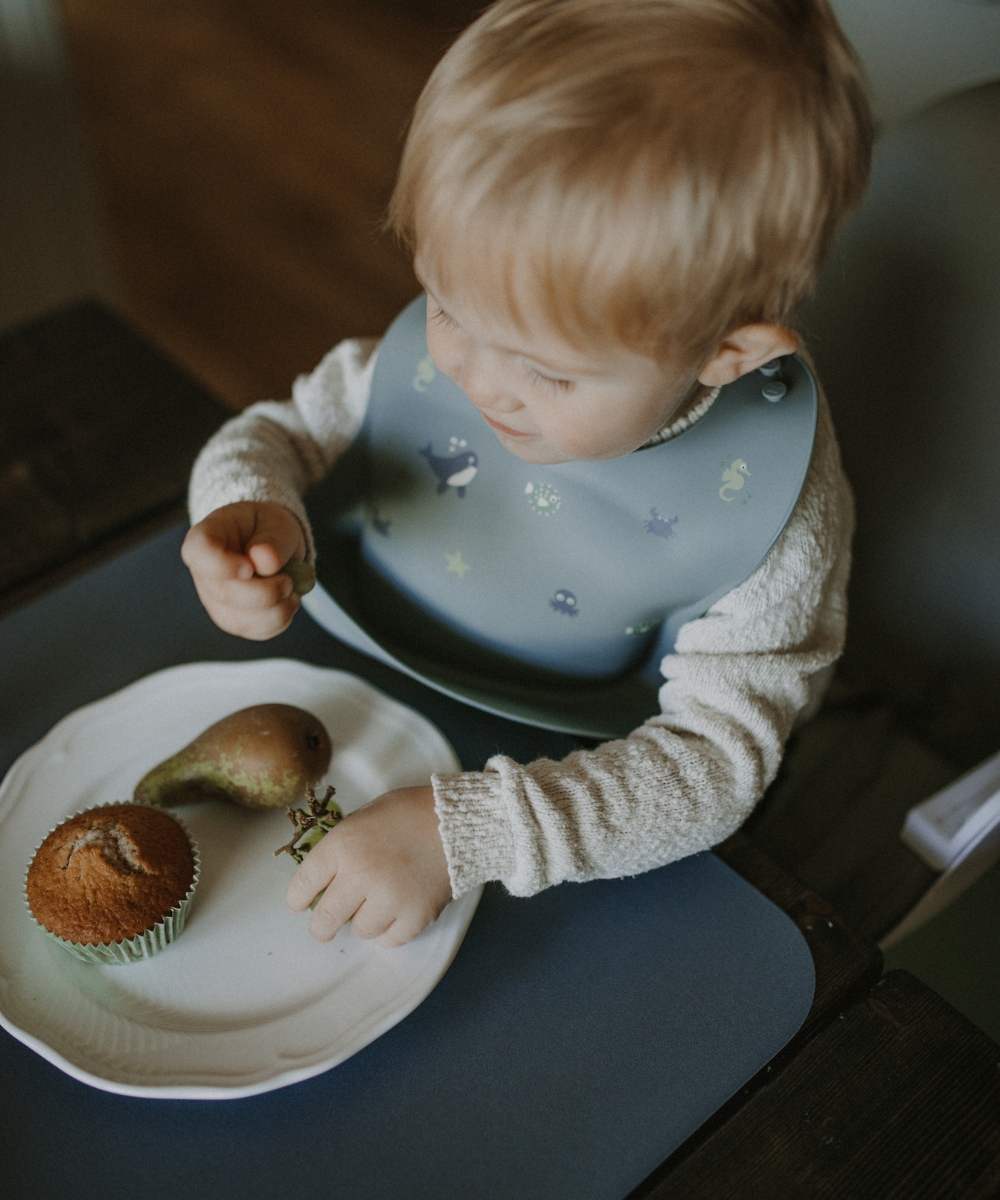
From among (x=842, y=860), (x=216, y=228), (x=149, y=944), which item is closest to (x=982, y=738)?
(x=842, y=860)

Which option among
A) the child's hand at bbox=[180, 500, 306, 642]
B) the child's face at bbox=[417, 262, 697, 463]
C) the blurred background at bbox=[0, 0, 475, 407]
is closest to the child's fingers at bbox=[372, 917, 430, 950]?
the child's hand at bbox=[180, 500, 306, 642]

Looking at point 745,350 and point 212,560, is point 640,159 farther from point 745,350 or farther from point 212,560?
point 212,560

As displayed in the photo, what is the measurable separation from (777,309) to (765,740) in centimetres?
31

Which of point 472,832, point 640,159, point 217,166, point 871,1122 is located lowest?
point 217,166

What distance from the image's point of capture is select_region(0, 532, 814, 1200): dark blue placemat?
580mm

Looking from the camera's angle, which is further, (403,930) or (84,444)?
(84,444)

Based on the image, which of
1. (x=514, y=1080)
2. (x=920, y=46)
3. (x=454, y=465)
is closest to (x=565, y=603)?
(x=454, y=465)

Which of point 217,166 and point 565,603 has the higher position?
point 565,603

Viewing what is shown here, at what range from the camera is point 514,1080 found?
2.04 ft

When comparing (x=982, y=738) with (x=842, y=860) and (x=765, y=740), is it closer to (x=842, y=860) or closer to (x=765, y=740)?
(x=842, y=860)

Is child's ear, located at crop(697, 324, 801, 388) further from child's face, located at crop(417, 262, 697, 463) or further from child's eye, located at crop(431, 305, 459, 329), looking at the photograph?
child's eye, located at crop(431, 305, 459, 329)

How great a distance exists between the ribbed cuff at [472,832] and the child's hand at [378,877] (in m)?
0.01

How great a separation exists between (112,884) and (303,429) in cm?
46

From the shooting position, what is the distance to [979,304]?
2.65ft
